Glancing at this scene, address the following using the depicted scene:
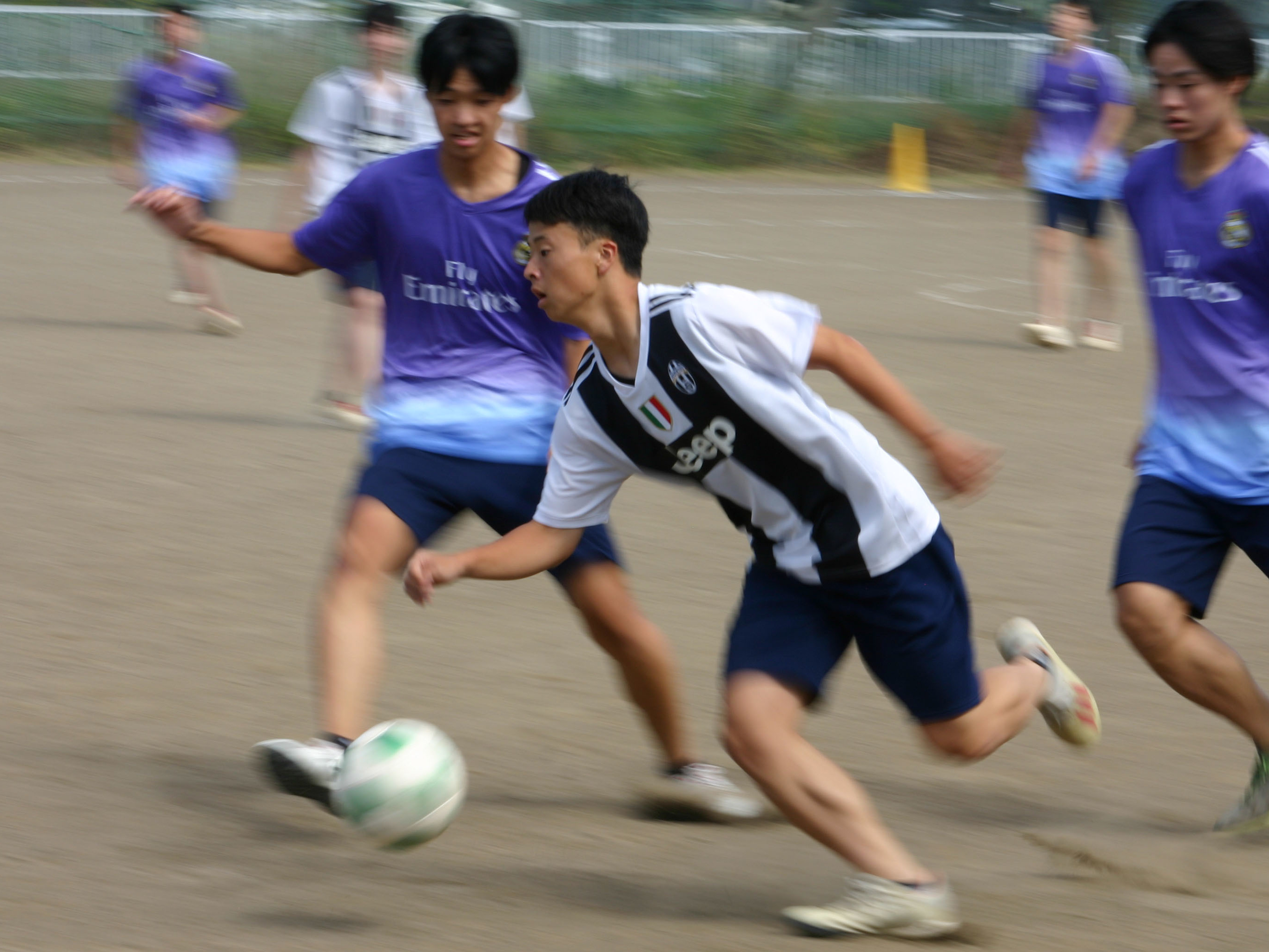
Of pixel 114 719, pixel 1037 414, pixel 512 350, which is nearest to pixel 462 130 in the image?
pixel 512 350

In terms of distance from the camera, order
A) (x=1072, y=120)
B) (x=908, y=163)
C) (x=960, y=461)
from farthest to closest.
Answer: (x=908, y=163) → (x=1072, y=120) → (x=960, y=461)

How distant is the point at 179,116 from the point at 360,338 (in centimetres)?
384

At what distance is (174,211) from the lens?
4.93m

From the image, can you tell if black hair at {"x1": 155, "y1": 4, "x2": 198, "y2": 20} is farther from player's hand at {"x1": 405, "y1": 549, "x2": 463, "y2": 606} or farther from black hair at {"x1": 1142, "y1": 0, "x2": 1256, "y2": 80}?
player's hand at {"x1": 405, "y1": 549, "x2": 463, "y2": 606}

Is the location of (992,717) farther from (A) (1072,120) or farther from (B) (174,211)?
(A) (1072,120)

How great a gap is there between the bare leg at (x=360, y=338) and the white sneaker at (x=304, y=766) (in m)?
4.59

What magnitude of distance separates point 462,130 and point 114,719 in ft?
6.44

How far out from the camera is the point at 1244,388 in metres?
4.36

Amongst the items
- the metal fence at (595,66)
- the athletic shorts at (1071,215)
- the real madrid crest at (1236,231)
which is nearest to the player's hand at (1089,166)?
the athletic shorts at (1071,215)

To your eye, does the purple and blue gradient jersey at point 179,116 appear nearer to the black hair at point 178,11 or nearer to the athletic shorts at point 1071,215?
the black hair at point 178,11

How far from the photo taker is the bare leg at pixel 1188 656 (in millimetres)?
4293

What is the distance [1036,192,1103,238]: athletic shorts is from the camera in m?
11.1

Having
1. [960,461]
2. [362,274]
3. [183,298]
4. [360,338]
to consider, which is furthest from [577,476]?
[183,298]

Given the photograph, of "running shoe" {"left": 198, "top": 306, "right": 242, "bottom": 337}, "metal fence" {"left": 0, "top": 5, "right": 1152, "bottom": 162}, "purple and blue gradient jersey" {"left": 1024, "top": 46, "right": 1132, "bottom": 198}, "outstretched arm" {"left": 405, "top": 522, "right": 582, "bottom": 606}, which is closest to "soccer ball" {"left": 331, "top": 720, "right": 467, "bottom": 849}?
"outstretched arm" {"left": 405, "top": 522, "right": 582, "bottom": 606}
